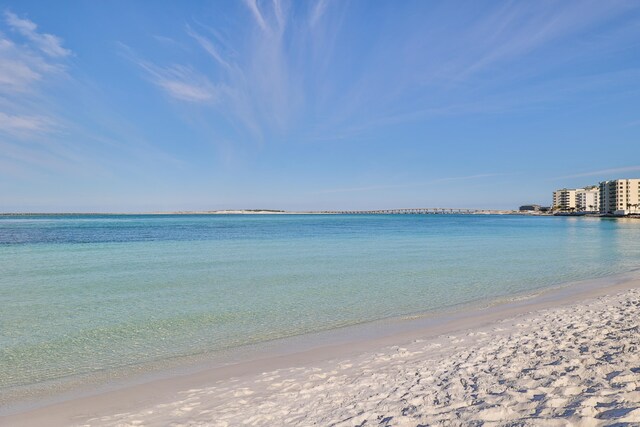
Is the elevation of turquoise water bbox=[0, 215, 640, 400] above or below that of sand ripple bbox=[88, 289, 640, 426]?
below

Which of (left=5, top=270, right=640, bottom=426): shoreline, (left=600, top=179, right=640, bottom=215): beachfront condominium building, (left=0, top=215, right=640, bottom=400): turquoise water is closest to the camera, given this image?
(left=5, top=270, right=640, bottom=426): shoreline

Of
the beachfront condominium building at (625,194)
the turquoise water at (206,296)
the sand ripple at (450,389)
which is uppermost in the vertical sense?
the beachfront condominium building at (625,194)

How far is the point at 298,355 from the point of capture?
798 cm

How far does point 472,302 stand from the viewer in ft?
42.2

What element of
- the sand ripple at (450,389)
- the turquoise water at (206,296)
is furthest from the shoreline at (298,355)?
the turquoise water at (206,296)

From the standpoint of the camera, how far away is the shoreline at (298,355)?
5.78m

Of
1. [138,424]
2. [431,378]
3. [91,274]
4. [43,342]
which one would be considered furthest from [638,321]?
[91,274]

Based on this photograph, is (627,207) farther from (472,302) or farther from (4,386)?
(4,386)

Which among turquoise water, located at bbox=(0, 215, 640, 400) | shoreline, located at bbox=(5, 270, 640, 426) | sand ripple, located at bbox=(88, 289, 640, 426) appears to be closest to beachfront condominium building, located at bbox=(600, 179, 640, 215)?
turquoise water, located at bbox=(0, 215, 640, 400)

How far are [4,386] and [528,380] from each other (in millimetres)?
7958

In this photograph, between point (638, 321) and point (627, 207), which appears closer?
point (638, 321)

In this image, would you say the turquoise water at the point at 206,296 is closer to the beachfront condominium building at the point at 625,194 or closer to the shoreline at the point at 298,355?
the shoreline at the point at 298,355

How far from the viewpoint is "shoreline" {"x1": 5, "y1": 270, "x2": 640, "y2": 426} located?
5781 mm

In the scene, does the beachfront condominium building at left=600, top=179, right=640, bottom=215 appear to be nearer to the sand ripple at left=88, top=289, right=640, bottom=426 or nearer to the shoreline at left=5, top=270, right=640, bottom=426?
the shoreline at left=5, top=270, right=640, bottom=426
